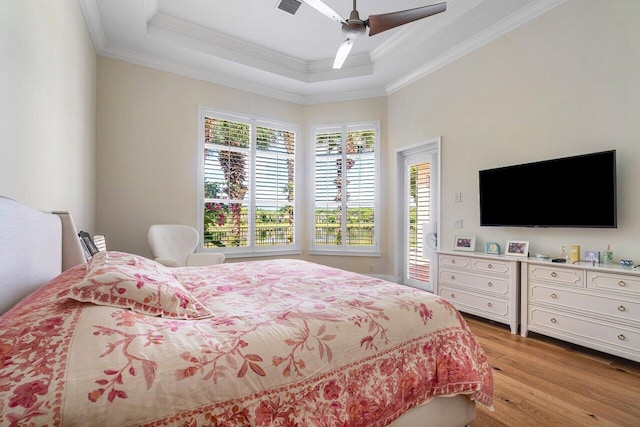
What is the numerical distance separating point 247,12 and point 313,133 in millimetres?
2070

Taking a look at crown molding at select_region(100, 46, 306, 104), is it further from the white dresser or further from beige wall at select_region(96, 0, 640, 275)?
the white dresser

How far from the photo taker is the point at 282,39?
3965 millimetres

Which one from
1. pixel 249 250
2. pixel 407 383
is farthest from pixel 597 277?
pixel 249 250

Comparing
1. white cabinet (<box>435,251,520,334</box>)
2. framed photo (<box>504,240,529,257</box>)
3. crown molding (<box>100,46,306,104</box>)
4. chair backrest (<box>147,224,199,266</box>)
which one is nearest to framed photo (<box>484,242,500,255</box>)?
framed photo (<box>504,240,529,257</box>)

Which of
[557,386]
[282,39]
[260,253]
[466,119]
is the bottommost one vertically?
[557,386]

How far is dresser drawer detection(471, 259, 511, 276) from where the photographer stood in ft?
9.53

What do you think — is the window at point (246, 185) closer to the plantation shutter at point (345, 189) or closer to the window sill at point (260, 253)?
the window sill at point (260, 253)

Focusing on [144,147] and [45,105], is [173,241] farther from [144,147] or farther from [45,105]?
[45,105]

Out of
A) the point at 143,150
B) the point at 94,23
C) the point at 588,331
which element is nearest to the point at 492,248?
the point at 588,331

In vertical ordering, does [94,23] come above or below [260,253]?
above

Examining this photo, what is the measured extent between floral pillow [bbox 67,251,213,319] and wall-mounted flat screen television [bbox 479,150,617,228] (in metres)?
3.03

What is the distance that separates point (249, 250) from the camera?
4602 millimetres

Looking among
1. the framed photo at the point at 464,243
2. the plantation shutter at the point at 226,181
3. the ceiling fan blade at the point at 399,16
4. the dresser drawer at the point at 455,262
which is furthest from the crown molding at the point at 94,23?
the framed photo at the point at 464,243

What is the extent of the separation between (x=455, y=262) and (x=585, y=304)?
118cm
